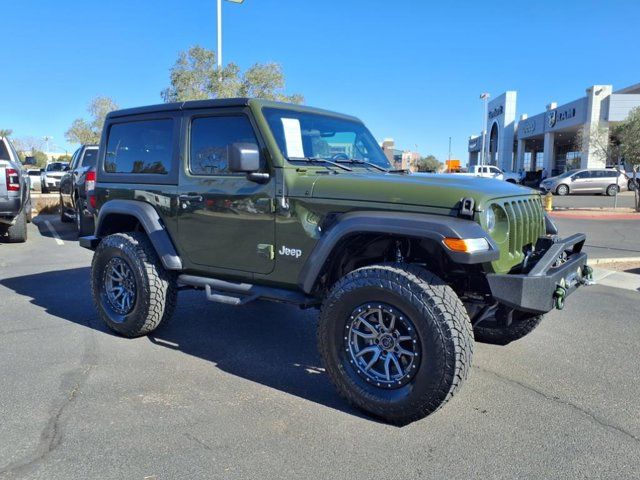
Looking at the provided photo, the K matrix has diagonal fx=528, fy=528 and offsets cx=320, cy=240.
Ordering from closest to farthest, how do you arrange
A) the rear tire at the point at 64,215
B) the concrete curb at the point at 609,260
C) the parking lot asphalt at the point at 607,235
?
the concrete curb at the point at 609,260 < the parking lot asphalt at the point at 607,235 < the rear tire at the point at 64,215

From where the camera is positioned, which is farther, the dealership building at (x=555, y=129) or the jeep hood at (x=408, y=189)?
the dealership building at (x=555, y=129)

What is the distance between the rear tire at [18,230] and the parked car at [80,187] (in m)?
1.00

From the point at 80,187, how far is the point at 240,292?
7703 millimetres

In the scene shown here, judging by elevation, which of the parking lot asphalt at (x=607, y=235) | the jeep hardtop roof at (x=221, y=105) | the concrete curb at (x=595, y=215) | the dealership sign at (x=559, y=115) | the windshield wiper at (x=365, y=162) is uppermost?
the dealership sign at (x=559, y=115)

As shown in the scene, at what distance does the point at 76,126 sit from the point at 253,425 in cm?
5426

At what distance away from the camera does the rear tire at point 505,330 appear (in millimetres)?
4223

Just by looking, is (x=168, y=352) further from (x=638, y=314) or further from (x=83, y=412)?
(x=638, y=314)

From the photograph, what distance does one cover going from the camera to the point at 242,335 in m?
4.93

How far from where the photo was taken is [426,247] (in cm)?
341

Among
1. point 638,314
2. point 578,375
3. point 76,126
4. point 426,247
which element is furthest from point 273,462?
point 76,126

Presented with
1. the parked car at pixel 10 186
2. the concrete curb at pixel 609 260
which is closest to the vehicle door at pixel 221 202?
the parked car at pixel 10 186

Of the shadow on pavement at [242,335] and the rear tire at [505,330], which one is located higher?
the rear tire at [505,330]

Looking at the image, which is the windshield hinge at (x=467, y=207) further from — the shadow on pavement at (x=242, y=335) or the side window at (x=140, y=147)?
the side window at (x=140, y=147)

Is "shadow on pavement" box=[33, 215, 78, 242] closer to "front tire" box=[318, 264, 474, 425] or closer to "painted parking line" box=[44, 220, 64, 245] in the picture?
"painted parking line" box=[44, 220, 64, 245]
